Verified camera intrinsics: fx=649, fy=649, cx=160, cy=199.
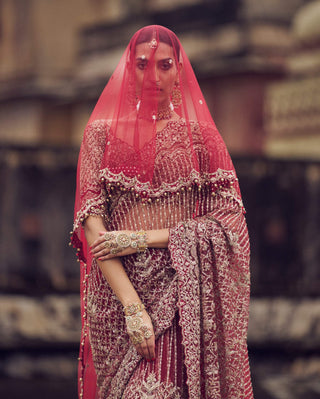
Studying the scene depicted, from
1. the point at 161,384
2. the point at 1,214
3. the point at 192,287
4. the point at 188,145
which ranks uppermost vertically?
the point at 1,214

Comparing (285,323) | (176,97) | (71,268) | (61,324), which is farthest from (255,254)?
(176,97)

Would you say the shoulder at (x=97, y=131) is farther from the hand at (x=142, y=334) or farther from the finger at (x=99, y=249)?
the hand at (x=142, y=334)

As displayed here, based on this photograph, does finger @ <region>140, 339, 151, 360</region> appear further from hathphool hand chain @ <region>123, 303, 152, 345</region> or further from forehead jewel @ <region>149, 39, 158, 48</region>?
forehead jewel @ <region>149, 39, 158, 48</region>

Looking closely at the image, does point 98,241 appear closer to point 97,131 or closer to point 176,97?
point 97,131

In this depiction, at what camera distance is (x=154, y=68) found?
2387mm

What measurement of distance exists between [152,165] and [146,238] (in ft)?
0.90

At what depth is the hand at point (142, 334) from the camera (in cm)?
229

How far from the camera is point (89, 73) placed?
12.5 metres

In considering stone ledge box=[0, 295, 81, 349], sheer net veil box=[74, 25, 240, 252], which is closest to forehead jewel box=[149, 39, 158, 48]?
sheer net veil box=[74, 25, 240, 252]

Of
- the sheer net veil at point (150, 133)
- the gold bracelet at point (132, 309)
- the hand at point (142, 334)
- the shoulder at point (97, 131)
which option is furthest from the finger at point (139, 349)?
the shoulder at point (97, 131)

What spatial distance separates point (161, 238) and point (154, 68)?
24.6 inches

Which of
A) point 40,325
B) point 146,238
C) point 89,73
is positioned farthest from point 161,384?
point 89,73

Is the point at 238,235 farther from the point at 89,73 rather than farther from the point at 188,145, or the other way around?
the point at 89,73

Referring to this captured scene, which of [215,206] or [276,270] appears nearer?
[215,206]
